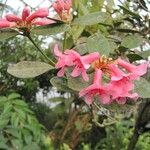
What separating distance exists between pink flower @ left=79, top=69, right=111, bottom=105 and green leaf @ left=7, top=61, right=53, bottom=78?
11cm

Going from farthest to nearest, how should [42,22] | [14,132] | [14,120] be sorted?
[14,120] → [14,132] → [42,22]

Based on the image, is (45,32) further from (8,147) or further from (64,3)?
(8,147)

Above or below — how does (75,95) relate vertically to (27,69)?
below

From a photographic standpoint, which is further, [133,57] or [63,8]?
[133,57]

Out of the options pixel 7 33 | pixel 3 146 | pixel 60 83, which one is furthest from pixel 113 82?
pixel 3 146

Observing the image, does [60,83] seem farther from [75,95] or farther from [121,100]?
[75,95]

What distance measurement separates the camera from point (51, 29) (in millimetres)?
963

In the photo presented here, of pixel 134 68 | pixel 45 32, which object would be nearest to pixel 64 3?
pixel 45 32

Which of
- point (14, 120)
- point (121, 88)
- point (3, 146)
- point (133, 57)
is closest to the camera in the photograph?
point (121, 88)

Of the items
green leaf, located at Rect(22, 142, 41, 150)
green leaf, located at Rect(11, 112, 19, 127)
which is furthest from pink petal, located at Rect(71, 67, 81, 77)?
green leaf, located at Rect(11, 112, 19, 127)

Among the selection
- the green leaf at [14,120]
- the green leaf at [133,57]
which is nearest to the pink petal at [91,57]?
the green leaf at [133,57]

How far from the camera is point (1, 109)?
3.07 meters

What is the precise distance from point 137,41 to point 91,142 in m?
3.58

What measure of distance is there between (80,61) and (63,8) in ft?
0.48
